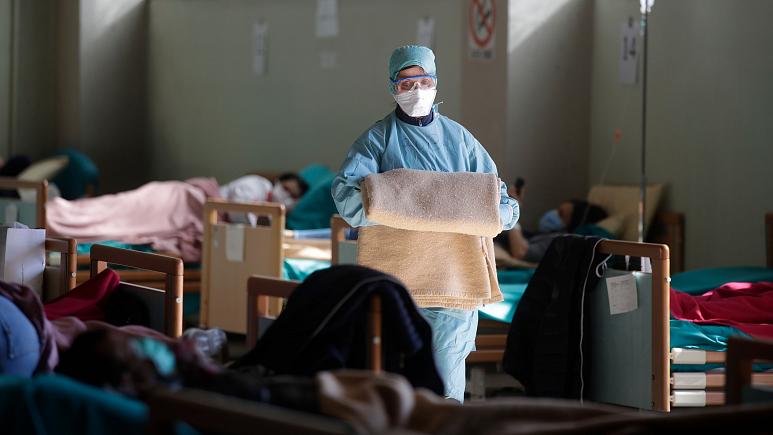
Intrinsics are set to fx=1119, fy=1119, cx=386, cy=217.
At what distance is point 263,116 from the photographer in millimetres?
7855

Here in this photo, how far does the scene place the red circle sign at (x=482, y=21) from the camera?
580 centimetres

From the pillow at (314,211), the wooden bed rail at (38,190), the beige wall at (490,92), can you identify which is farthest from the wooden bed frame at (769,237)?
the wooden bed rail at (38,190)

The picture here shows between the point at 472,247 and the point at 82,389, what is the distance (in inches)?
62.8

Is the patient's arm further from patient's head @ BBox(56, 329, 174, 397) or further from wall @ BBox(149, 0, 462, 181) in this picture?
patient's head @ BBox(56, 329, 174, 397)

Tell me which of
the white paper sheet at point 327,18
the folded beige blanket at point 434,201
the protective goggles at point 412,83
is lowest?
the folded beige blanket at point 434,201

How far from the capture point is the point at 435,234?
3197 millimetres

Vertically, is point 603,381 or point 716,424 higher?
point 716,424

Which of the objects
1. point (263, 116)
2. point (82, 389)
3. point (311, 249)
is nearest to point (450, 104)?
point (311, 249)

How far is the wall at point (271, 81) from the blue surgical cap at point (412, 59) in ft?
9.28

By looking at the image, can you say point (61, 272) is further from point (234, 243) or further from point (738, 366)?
point (738, 366)

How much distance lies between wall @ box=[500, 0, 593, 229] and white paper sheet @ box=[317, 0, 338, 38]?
5.50 feet

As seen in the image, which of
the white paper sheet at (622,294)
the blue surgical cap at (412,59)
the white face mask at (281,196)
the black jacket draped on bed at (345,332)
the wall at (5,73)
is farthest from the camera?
the wall at (5,73)

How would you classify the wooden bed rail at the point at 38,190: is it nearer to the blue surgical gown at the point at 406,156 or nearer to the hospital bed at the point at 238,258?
the hospital bed at the point at 238,258

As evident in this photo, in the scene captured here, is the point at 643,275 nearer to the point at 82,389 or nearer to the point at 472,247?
the point at 472,247
